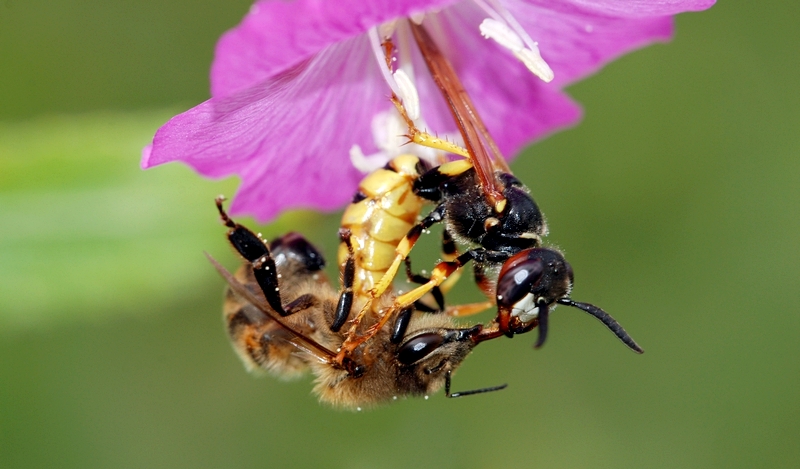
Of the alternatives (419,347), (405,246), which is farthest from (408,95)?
(419,347)

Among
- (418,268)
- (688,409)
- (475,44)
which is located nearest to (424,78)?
(475,44)

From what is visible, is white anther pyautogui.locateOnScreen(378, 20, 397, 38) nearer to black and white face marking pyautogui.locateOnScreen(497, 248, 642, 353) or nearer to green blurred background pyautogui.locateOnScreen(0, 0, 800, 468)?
black and white face marking pyautogui.locateOnScreen(497, 248, 642, 353)

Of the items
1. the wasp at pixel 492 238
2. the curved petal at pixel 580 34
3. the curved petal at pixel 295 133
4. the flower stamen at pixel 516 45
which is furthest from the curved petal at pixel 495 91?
the wasp at pixel 492 238

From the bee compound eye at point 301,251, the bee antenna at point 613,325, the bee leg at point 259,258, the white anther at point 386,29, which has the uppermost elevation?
the white anther at point 386,29

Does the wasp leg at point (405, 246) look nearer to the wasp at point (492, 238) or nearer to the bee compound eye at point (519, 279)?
the wasp at point (492, 238)

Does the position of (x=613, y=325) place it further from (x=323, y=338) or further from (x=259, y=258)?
(x=259, y=258)

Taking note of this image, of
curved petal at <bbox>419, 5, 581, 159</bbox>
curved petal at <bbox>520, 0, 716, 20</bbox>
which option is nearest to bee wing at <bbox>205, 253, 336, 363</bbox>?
curved petal at <bbox>419, 5, 581, 159</bbox>

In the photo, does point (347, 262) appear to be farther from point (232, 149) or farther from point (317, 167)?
point (317, 167)
